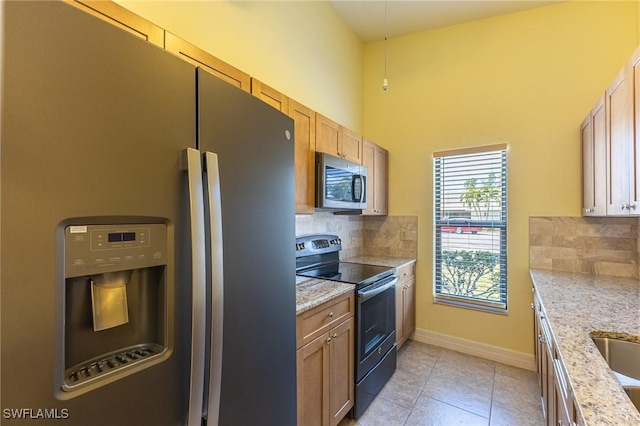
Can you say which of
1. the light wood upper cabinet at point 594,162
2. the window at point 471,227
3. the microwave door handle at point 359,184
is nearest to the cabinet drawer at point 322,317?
the microwave door handle at point 359,184

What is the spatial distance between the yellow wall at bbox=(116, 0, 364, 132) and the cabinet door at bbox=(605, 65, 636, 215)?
82.8 inches

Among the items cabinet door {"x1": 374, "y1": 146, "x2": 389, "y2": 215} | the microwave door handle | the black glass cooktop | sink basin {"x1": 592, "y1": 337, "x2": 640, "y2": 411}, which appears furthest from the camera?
cabinet door {"x1": 374, "y1": 146, "x2": 389, "y2": 215}

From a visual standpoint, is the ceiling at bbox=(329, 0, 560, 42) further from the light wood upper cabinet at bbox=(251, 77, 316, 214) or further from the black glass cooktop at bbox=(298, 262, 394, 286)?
the black glass cooktop at bbox=(298, 262, 394, 286)

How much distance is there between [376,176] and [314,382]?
215cm

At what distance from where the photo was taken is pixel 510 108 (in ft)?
9.42

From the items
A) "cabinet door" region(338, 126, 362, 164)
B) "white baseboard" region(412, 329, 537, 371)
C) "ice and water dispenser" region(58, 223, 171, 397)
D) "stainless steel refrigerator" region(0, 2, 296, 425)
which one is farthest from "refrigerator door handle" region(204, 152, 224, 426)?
"white baseboard" region(412, 329, 537, 371)

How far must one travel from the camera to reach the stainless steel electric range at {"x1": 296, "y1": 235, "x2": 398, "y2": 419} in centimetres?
206

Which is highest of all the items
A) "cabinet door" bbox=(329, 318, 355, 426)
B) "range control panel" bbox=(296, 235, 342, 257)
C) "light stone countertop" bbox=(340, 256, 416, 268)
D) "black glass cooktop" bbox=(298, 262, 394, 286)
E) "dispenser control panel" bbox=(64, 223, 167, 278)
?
"dispenser control panel" bbox=(64, 223, 167, 278)

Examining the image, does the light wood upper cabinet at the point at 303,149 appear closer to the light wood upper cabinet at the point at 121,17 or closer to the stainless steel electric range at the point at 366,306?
the stainless steel electric range at the point at 366,306

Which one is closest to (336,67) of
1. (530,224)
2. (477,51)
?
(477,51)

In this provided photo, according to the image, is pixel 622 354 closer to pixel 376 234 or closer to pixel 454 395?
pixel 454 395

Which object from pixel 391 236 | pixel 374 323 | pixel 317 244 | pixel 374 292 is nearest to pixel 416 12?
pixel 391 236

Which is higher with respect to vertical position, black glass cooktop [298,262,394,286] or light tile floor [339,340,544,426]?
black glass cooktop [298,262,394,286]

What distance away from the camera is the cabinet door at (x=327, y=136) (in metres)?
2.24
